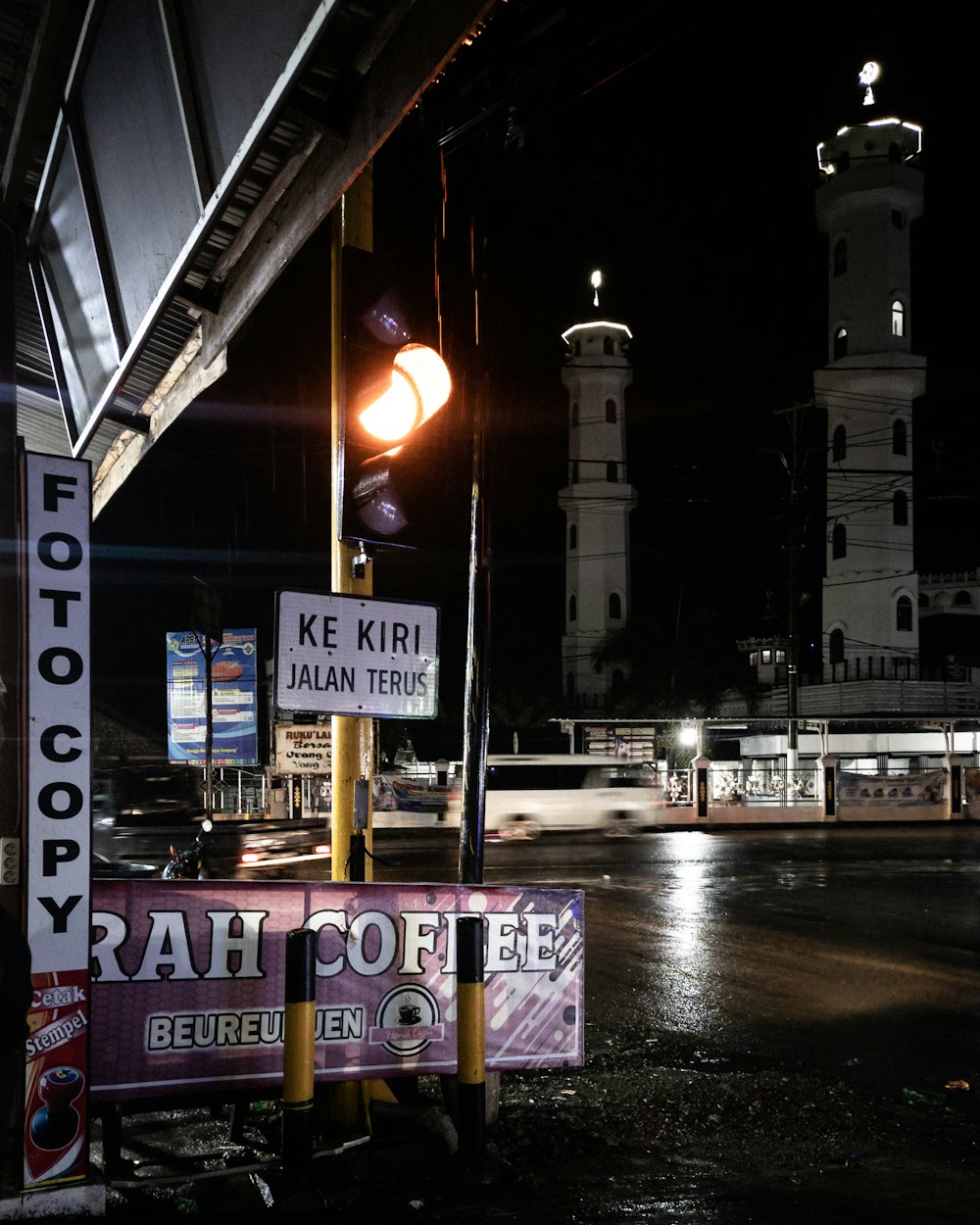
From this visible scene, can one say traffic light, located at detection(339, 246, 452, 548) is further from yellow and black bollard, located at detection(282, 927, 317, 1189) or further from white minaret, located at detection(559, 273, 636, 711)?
white minaret, located at detection(559, 273, 636, 711)

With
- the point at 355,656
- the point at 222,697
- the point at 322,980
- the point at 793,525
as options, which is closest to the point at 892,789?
the point at 793,525

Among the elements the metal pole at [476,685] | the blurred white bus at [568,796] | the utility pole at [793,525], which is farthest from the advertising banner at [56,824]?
the utility pole at [793,525]

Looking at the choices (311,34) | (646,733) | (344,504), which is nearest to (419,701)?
(344,504)

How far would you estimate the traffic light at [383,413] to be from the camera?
5.02 m

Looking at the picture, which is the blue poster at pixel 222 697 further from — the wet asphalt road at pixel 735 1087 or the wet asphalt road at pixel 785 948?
the wet asphalt road at pixel 735 1087

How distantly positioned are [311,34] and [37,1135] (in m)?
4.20

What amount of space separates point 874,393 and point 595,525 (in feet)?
59.3

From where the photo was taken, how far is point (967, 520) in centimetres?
7544

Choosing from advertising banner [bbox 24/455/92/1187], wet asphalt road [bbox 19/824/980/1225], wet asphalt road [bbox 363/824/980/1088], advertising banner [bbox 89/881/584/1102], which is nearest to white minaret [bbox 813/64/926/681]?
wet asphalt road [bbox 363/824/980/1088]

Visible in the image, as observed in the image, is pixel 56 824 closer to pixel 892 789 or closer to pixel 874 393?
pixel 892 789

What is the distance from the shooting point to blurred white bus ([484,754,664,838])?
26266 mm

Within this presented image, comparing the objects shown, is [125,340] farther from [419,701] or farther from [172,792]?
[172,792]

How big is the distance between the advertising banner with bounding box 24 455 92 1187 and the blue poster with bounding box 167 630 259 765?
1129 inches

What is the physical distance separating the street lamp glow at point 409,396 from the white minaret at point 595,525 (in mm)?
56353
